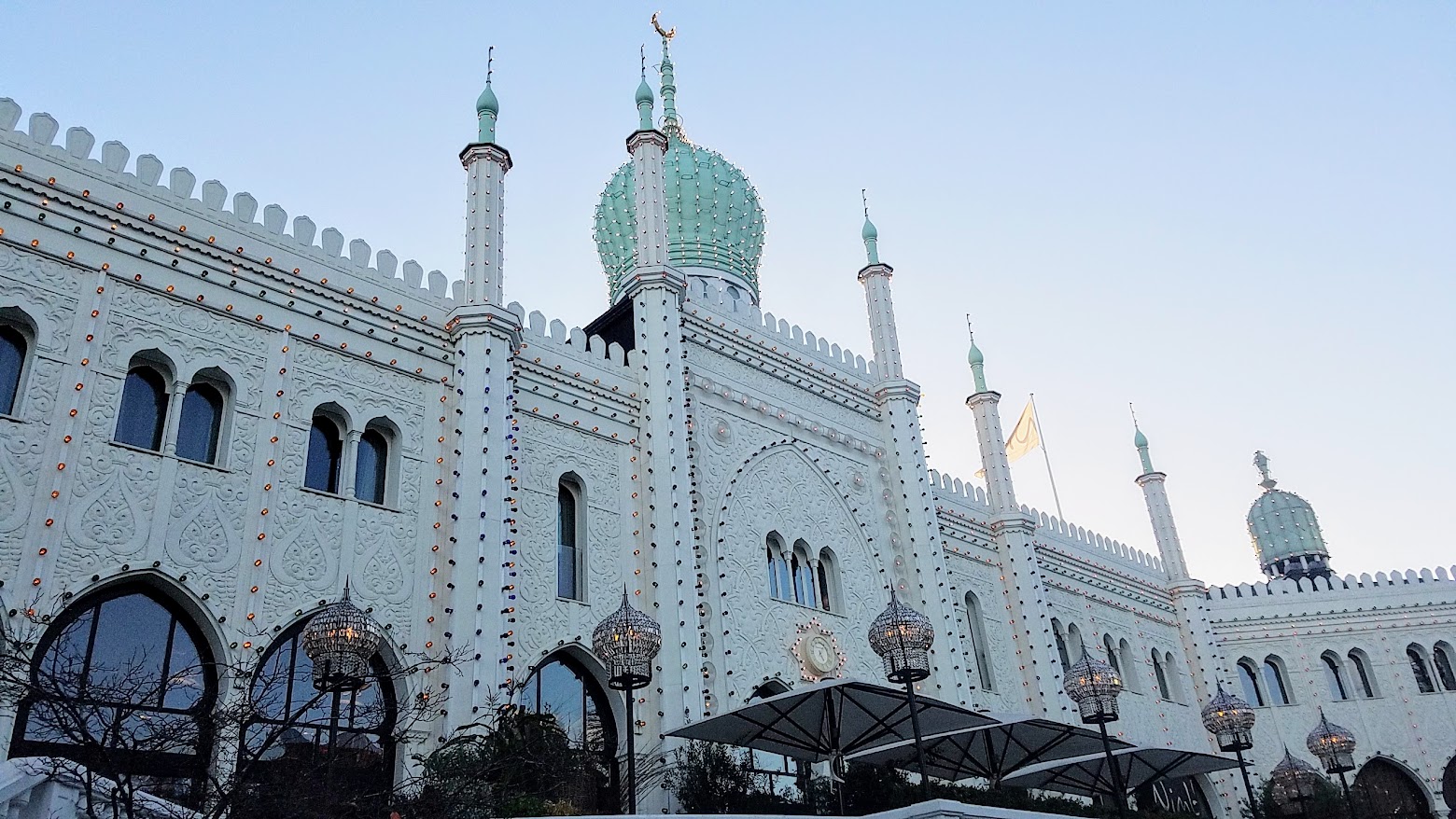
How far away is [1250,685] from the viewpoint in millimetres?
30594

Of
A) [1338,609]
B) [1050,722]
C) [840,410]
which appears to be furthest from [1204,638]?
[1050,722]

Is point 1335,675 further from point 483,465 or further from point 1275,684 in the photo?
point 483,465

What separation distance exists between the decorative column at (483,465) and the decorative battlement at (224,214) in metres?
0.68

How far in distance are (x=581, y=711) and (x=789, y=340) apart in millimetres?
8811

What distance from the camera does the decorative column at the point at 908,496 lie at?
21.2m

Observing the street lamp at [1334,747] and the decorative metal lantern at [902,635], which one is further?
the street lamp at [1334,747]

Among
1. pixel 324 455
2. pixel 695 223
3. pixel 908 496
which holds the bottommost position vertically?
pixel 324 455

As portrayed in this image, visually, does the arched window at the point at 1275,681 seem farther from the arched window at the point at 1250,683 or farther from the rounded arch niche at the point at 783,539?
the rounded arch niche at the point at 783,539

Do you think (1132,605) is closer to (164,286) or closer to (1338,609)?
(1338,609)

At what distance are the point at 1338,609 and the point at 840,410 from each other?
673 inches

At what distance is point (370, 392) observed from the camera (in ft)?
52.0

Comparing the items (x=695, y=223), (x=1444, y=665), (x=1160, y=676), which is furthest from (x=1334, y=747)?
(x=695, y=223)

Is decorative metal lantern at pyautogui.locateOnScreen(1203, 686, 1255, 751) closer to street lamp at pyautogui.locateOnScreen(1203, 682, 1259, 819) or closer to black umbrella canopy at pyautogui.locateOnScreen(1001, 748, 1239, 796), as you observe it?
street lamp at pyautogui.locateOnScreen(1203, 682, 1259, 819)

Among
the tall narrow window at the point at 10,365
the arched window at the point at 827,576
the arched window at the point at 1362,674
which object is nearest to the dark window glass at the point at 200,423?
the tall narrow window at the point at 10,365
